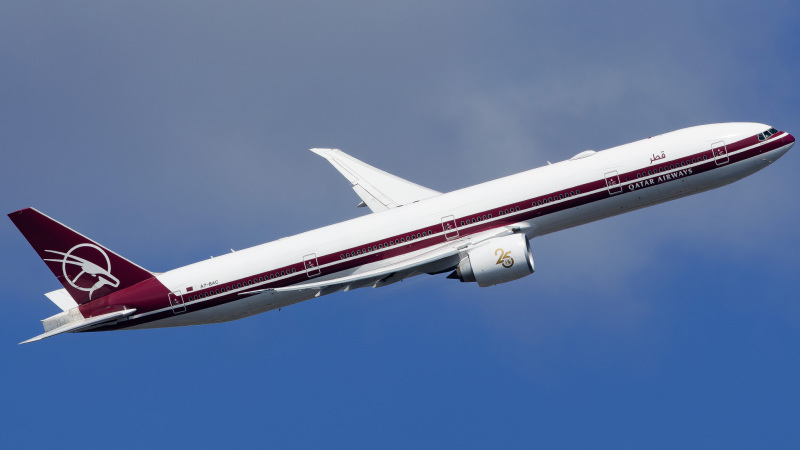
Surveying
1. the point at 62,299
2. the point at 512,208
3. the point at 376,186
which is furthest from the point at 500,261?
the point at 62,299

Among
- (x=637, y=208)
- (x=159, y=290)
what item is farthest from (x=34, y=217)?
(x=637, y=208)

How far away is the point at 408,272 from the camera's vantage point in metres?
69.1

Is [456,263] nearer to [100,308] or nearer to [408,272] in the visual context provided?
[408,272]

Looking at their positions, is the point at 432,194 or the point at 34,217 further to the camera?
the point at 432,194

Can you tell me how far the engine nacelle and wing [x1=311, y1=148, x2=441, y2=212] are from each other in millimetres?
11330

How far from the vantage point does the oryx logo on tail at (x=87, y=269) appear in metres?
72.5

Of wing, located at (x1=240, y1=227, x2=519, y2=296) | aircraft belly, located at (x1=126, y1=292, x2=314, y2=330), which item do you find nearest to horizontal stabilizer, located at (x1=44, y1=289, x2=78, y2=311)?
aircraft belly, located at (x1=126, y1=292, x2=314, y2=330)

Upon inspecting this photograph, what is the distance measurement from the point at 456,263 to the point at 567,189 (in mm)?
9594

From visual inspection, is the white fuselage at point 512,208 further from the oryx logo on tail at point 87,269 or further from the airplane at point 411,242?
the oryx logo on tail at point 87,269

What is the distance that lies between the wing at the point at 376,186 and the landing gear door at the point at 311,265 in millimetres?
11265

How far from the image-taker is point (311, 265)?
70.4 meters

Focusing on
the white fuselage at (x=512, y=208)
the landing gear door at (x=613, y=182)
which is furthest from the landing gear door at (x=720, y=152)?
the landing gear door at (x=613, y=182)

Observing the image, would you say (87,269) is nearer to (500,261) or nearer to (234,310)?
(234,310)

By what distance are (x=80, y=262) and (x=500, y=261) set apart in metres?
31.8
